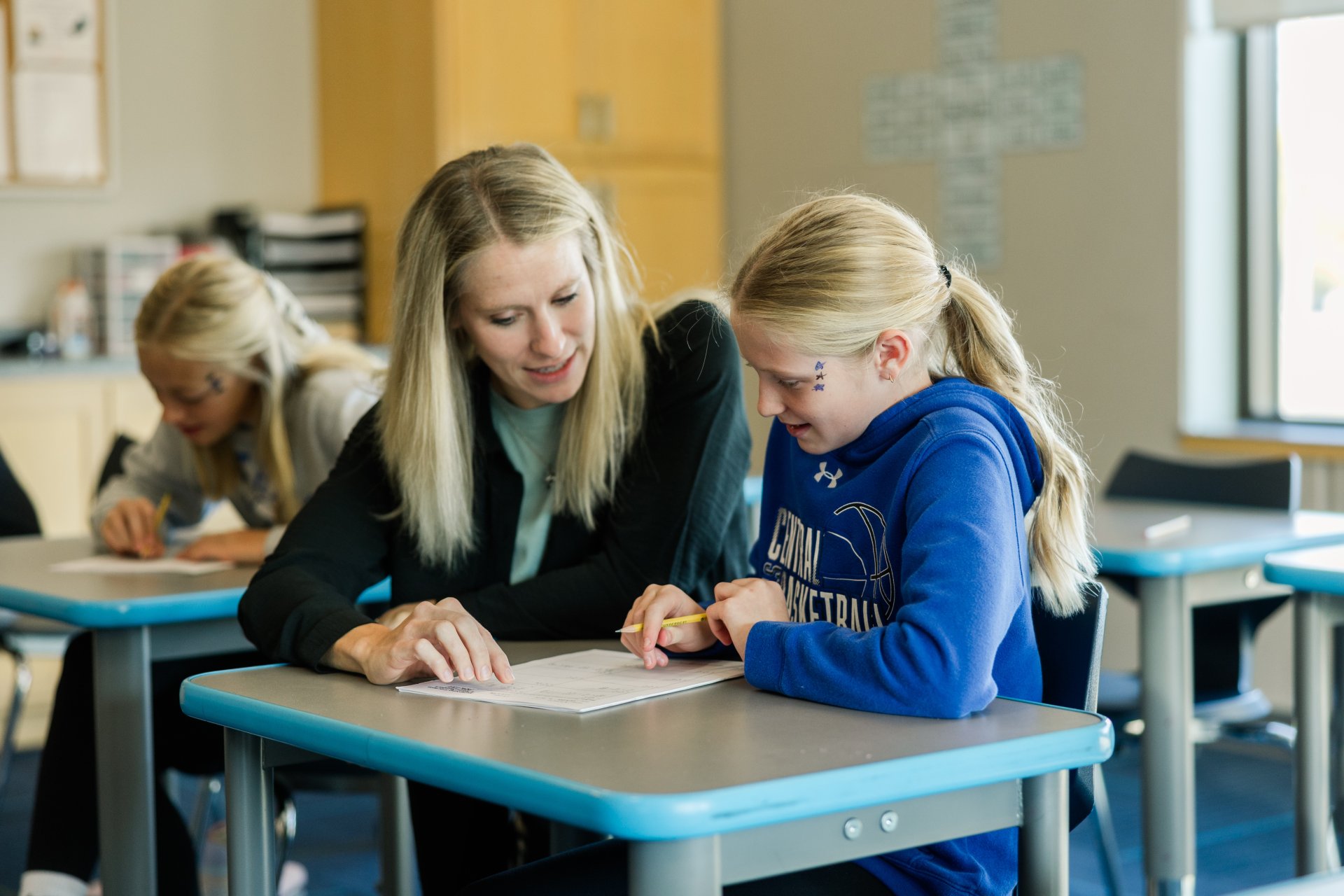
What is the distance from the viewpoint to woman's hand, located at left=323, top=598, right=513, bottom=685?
54.6 inches

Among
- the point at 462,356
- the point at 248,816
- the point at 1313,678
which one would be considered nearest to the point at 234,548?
the point at 462,356

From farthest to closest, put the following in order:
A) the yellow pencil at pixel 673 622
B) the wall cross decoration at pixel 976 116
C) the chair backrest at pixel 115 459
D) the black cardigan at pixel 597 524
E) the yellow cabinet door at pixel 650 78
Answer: the yellow cabinet door at pixel 650 78 → the wall cross decoration at pixel 976 116 → the chair backrest at pixel 115 459 → the black cardigan at pixel 597 524 → the yellow pencil at pixel 673 622

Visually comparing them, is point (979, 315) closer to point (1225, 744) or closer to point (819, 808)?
point (819, 808)

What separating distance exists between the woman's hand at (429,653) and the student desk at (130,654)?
55cm

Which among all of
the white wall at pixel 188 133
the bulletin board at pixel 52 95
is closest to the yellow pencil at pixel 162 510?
the white wall at pixel 188 133

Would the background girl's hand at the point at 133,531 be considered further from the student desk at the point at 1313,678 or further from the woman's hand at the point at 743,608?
the student desk at the point at 1313,678

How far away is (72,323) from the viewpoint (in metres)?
4.32

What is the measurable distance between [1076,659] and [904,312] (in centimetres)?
38

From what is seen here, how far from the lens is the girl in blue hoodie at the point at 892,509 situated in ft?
4.06

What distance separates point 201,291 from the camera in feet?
7.68

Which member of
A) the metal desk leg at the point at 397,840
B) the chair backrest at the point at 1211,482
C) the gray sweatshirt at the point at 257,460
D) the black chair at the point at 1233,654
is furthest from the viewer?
the chair backrest at the point at 1211,482

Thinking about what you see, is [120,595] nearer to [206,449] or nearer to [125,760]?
[125,760]

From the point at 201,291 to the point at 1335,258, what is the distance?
2784 mm

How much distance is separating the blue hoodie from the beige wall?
259 centimetres
